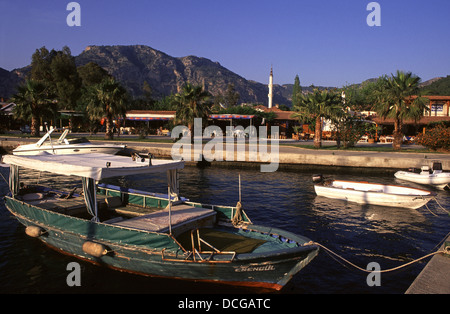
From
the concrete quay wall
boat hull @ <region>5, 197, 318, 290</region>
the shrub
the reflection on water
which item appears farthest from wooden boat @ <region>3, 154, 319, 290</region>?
the shrub

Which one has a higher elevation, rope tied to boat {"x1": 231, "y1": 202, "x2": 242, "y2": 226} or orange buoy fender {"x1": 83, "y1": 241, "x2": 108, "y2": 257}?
rope tied to boat {"x1": 231, "y1": 202, "x2": 242, "y2": 226}

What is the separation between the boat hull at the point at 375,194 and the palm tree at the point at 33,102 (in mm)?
41823

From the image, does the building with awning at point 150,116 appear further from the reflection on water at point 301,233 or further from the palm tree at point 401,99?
the palm tree at point 401,99

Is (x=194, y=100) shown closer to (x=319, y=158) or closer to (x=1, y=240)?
(x=319, y=158)

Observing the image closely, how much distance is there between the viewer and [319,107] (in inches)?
1446

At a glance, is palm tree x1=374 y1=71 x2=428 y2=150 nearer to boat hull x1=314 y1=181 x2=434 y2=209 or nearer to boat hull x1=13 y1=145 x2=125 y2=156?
boat hull x1=314 y1=181 x2=434 y2=209

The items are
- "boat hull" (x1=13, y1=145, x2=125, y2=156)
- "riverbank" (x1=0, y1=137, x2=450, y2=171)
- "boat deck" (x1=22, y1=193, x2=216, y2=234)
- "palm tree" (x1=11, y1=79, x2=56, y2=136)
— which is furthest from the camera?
"palm tree" (x1=11, y1=79, x2=56, y2=136)

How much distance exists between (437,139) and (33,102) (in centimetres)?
5129

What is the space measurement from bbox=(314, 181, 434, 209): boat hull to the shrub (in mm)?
18144

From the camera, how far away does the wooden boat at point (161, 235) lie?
29.5ft

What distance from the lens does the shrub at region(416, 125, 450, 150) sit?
33781 mm

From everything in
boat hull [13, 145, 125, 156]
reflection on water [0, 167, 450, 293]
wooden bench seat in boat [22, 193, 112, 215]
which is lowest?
reflection on water [0, 167, 450, 293]

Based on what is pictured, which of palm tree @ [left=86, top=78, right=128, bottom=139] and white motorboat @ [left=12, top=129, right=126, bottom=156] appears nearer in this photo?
white motorboat @ [left=12, top=129, right=126, bottom=156]
